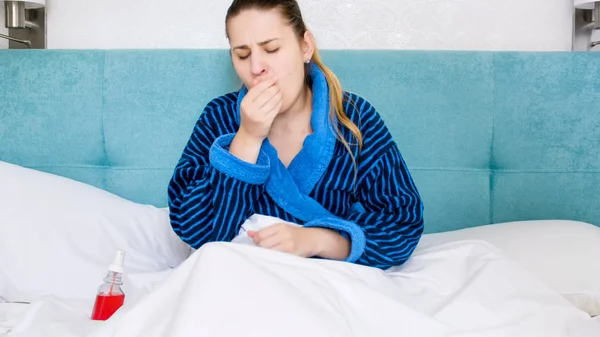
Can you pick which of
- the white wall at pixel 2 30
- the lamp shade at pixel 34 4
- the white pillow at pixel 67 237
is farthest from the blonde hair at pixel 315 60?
the white wall at pixel 2 30

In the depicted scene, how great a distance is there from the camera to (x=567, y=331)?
3.77 ft

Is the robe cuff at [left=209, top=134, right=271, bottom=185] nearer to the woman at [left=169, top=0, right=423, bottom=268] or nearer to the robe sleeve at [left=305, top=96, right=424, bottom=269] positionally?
the woman at [left=169, top=0, right=423, bottom=268]

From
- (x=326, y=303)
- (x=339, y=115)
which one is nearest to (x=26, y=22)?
(x=339, y=115)

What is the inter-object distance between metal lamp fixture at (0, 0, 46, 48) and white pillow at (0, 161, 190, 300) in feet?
1.86

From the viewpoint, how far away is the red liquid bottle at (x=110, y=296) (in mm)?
1252

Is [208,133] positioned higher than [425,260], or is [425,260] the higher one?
[208,133]

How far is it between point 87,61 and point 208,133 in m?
0.65

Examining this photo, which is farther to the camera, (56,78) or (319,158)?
(56,78)

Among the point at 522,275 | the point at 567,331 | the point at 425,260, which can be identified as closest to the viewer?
the point at 567,331

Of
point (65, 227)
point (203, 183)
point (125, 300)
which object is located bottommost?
point (125, 300)

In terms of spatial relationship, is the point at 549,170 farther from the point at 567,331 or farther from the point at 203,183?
the point at 203,183

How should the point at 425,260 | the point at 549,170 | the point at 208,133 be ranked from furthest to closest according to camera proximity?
the point at 549,170 < the point at 208,133 < the point at 425,260

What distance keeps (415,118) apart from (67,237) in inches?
36.9

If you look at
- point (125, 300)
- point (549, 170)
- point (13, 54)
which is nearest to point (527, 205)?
point (549, 170)
